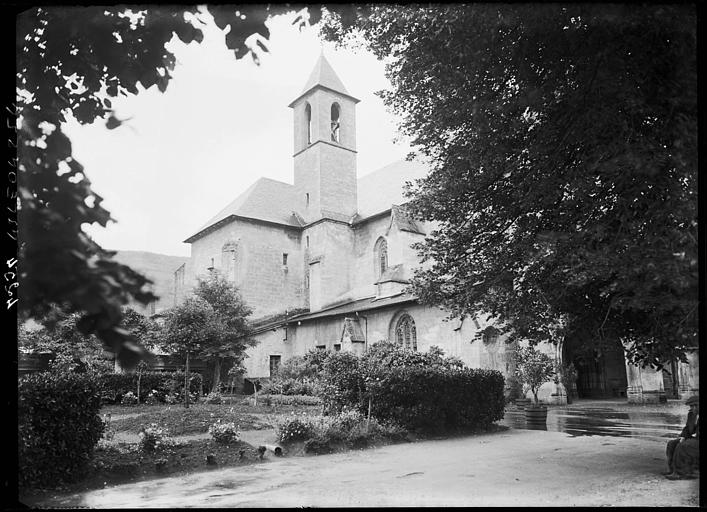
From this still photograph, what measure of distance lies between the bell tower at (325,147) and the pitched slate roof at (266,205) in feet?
2.39

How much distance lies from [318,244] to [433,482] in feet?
87.8

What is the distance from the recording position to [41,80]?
4.69m

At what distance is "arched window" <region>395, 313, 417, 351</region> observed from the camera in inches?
952

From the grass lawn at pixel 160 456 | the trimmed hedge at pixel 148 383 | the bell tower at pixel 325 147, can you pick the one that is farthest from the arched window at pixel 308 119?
the grass lawn at pixel 160 456

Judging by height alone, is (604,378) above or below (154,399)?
below

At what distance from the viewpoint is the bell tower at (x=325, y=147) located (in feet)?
114

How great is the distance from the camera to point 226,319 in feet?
79.4

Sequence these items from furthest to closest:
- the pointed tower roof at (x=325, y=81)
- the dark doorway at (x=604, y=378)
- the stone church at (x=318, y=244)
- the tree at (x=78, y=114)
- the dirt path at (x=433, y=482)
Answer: the pointed tower roof at (x=325, y=81) < the stone church at (x=318, y=244) < the dark doorway at (x=604, y=378) < the dirt path at (x=433, y=482) < the tree at (x=78, y=114)

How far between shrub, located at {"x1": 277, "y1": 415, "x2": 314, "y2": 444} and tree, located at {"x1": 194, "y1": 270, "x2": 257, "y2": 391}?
12872 mm

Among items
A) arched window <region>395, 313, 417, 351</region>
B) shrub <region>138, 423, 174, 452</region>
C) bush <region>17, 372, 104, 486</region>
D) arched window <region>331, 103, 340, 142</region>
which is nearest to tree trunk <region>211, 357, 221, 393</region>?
arched window <region>395, 313, 417, 351</region>

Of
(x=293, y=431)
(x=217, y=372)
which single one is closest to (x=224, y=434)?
(x=293, y=431)

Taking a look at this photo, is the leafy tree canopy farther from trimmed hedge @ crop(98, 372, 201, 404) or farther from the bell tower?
the bell tower

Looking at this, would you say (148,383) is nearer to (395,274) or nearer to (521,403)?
(395,274)

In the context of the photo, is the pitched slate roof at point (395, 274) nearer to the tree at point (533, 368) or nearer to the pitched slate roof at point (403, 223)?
the pitched slate roof at point (403, 223)
